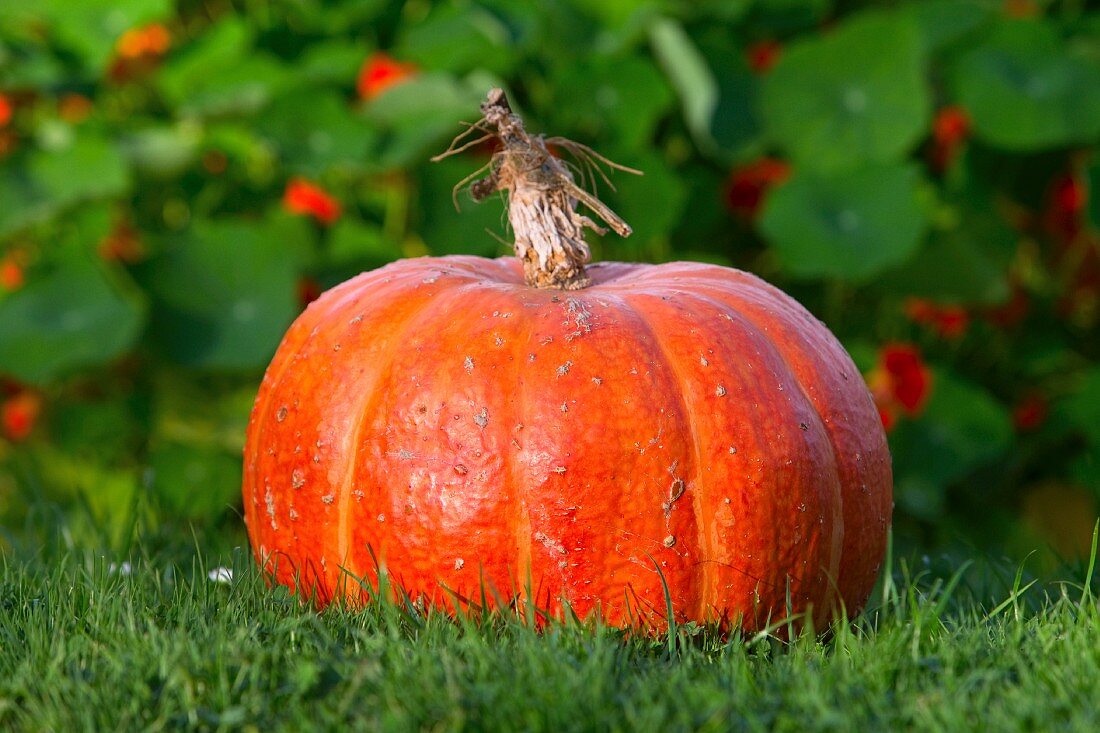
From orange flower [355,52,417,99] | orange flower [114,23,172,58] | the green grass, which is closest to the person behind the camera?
the green grass

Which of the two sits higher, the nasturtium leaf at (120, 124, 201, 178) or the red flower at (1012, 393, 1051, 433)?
the nasturtium leaf at (120, 124, 201, 178)

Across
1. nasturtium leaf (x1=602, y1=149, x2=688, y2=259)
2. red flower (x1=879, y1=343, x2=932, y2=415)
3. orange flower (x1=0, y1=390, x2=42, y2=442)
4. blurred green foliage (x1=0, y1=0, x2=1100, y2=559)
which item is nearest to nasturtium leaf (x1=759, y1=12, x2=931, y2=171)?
blurred green foliage (x1=0, y1=0, x2=1100, y2=559)

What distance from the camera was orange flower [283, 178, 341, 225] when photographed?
12.7ft

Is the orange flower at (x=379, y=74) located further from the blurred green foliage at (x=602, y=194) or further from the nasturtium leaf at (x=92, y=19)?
the nasturtium leaf at (x=92, y=19)

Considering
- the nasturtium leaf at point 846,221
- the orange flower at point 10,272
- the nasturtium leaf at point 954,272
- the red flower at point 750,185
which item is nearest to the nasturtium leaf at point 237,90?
the orange flower at point 10,272

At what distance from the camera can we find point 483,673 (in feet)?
4.29

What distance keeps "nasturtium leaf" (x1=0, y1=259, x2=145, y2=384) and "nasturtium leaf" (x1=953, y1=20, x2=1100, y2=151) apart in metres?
2.68

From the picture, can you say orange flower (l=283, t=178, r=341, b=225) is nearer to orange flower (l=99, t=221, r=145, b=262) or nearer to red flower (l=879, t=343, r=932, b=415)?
orange flower (l=99, t=221, r=145, b=262)

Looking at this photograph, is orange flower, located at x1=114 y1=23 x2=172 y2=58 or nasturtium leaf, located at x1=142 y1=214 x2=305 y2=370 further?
orange flower, located at x1=114 y1=23 x2=172 y2=58

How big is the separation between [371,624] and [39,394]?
2883 millimetres

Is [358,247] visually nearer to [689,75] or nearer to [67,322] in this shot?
[67,322]

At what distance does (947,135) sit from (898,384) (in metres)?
1.03

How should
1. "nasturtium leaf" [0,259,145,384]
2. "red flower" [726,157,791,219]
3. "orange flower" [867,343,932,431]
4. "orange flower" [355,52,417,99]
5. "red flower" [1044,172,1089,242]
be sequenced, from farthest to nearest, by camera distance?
"red flower" [1044,172,1089,242]
"red flower" [726,157,791,219]
"orange flower" [355,52,417,99]
"orange flower" [867,343,932,431]
"nasturtium leaf" [0,259,145,384]

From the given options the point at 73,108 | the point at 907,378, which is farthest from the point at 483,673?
the point at 73,108
